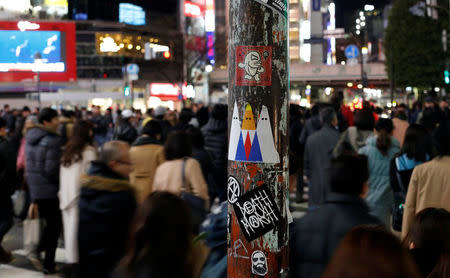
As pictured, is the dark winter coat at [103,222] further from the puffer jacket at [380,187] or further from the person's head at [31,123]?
the person's head at [31,123]

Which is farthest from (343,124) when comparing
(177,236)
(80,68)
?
(80,68)

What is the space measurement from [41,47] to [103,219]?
35812 millimetres

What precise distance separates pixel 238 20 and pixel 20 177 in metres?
7.25

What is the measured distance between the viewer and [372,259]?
218 centimetres

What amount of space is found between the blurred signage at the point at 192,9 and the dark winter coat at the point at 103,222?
225 ft

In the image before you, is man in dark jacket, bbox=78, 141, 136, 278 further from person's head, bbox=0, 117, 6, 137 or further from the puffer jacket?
person's head, bbox=0, 117, 6, 137

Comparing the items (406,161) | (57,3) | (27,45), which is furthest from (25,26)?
(406,161)

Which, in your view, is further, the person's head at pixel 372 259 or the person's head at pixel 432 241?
the person's head at pixel 432 241

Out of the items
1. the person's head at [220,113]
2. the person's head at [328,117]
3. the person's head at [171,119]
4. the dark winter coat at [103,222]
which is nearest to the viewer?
the dark winter coat at [103,222]

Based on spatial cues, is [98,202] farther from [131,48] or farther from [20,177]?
[131,48]

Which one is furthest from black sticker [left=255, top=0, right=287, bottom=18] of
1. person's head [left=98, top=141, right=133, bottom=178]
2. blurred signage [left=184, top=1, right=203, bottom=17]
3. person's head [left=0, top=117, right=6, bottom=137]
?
blurred signage [left=184, top=1, right=203, bottom=17]

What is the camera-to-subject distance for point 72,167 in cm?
680

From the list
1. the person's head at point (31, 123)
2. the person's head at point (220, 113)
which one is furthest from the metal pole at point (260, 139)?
the person's head at point (220, 113)

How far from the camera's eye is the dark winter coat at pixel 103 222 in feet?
14.4
